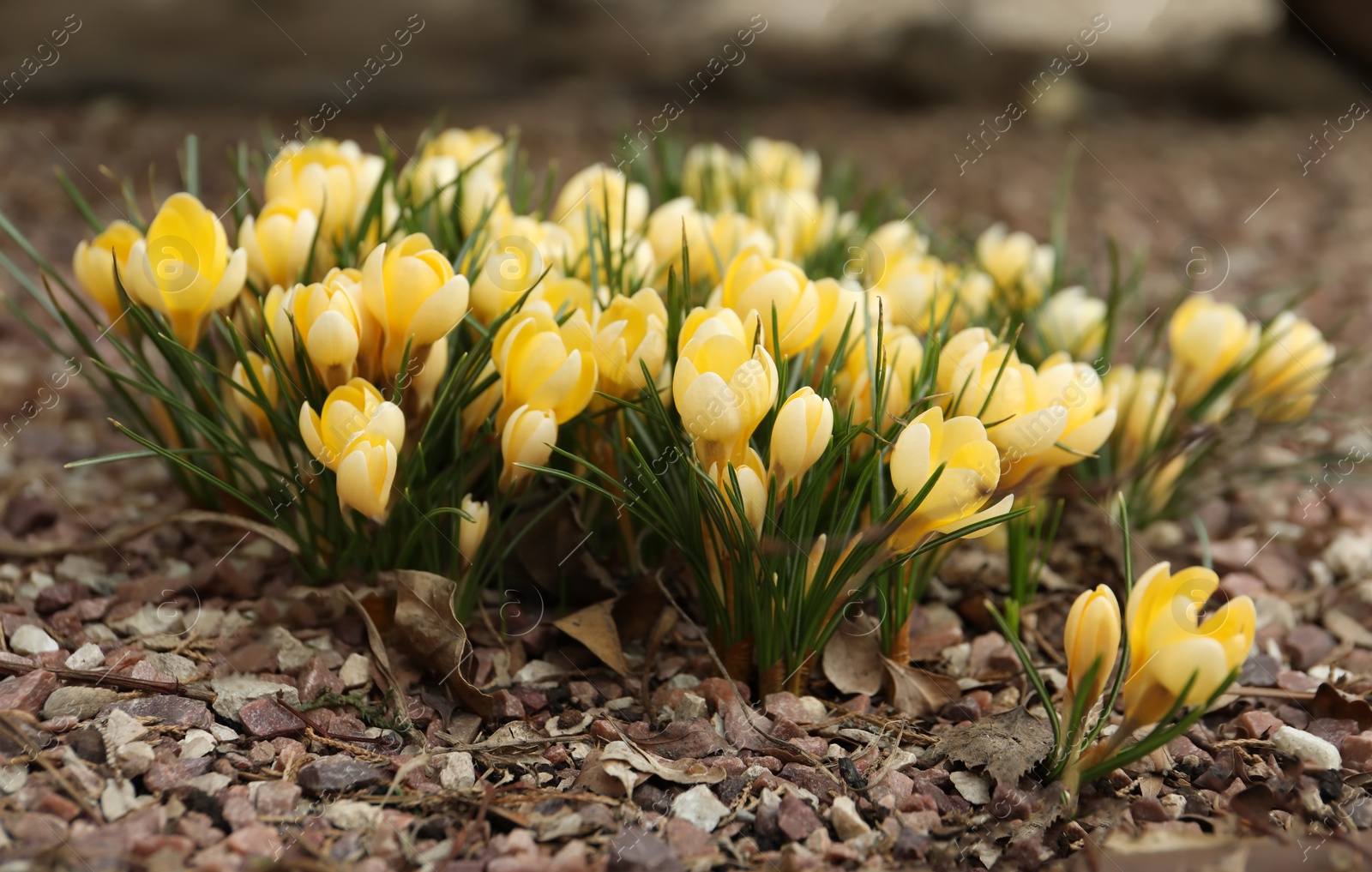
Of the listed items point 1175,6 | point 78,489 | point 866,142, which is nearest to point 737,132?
point 866,142

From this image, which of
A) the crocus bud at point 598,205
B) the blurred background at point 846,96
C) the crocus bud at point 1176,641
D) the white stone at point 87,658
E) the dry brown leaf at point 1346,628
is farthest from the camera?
the blurred background at point 846,96

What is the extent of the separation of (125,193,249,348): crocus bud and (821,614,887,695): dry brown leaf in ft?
2.60

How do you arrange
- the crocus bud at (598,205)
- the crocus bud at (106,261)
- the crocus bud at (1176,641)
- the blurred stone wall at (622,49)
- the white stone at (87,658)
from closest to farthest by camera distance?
the crocus bud at (1176,641), the white stone at (87,658), the crocus bud at (106,261), the crocus bud at (598,205), the blurred stone wall at (622,49)

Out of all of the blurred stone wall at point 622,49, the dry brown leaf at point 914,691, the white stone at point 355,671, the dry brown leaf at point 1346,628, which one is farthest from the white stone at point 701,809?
the blurred stone wall at point 622,49

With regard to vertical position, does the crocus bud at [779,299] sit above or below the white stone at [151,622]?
below

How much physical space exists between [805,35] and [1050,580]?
2932mm

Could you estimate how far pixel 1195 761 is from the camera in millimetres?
1053

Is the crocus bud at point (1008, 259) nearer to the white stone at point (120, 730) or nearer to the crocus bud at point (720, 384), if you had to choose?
the crocus bud at point (720, 384)

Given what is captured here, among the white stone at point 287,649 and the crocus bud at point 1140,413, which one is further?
the crocus bud at point 1140,413

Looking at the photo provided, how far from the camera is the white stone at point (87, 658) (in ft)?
3.52

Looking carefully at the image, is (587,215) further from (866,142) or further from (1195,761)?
(866,142)

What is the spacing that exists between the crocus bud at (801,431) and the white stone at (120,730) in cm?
66

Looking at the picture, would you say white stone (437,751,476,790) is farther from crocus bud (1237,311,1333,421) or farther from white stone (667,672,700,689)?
crocus bud (1237,311,1333,421)

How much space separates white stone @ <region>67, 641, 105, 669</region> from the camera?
107 cm
